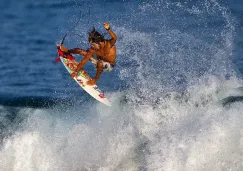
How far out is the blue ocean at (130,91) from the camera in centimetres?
1525

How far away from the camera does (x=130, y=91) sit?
18.5m

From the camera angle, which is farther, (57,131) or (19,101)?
(19,101)

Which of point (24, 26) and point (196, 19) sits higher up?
point (196, 19)

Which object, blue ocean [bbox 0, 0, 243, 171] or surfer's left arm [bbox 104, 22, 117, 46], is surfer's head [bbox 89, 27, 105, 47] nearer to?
blue ocean [bbox 0, 0, 243, 171]

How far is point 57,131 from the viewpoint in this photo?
1717cm

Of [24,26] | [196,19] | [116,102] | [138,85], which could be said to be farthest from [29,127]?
[196,19]

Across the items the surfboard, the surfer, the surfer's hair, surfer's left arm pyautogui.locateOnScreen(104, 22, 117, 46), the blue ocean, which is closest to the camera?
surfer's left arm pyautogui.locateOnScreen(104, 22, 117, 46)

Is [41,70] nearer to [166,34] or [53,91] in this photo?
[53,91]

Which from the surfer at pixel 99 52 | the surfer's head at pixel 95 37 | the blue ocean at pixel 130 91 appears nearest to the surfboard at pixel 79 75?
the surfer at pixel 99 52

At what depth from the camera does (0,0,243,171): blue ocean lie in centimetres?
1525

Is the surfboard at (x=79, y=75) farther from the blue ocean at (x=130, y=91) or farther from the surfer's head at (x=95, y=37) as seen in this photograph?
the surfer's head at (x=95, y=37)

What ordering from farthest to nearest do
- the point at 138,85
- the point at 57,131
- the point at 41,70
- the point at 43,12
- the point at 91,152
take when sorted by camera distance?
the point at 43,12
the point at 41,70
the point at 138,85
the point at 57,131
the point at 91,152

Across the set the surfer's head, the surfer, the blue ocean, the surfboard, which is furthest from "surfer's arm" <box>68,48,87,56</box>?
the blue ocean

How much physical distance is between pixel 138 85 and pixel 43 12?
28.2 feet
